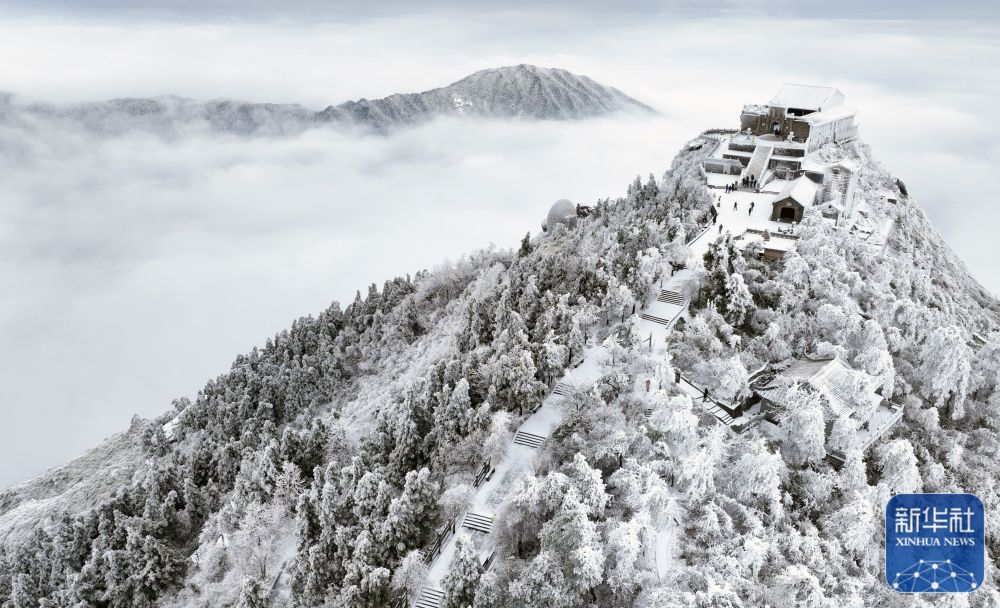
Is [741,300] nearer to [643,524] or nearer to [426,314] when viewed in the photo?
[643,524]

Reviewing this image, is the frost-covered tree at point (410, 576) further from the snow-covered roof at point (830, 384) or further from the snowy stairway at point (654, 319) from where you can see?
the snowy stairway at point (654, 319)

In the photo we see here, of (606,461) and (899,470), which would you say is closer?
(606,461)

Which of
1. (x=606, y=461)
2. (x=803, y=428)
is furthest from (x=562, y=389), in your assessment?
(x=803, y=428)

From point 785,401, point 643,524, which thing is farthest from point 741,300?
point 643,524

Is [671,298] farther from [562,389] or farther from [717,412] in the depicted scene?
[562,389]

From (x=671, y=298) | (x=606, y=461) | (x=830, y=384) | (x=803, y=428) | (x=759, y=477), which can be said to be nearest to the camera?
(x=759, y=477)

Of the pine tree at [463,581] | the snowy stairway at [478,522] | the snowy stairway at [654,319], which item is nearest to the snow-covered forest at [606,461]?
the pine tree at [463,581]
